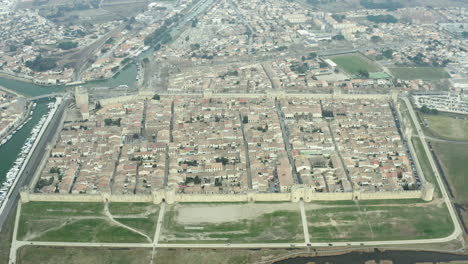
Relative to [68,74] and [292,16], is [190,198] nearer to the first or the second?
[68,74]

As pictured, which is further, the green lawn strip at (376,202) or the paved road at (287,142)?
the paved road at (287,142)

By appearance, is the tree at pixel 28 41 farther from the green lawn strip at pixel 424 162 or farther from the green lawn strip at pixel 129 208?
the green lawn strip at pixel 424 162

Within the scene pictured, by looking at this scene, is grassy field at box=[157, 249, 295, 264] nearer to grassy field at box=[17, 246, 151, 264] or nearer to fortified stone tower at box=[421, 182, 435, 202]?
grassy field at box=[17, 246, 151, 264]

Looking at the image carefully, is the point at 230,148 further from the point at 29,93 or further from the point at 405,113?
the point at 29,93

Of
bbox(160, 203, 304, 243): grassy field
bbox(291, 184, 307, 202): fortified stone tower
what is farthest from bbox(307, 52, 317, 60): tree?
bbox(160, 203, 304, 243): grassy field

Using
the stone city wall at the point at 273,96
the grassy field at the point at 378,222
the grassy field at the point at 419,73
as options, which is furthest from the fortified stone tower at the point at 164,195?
the grassy field at the point at 419,73
